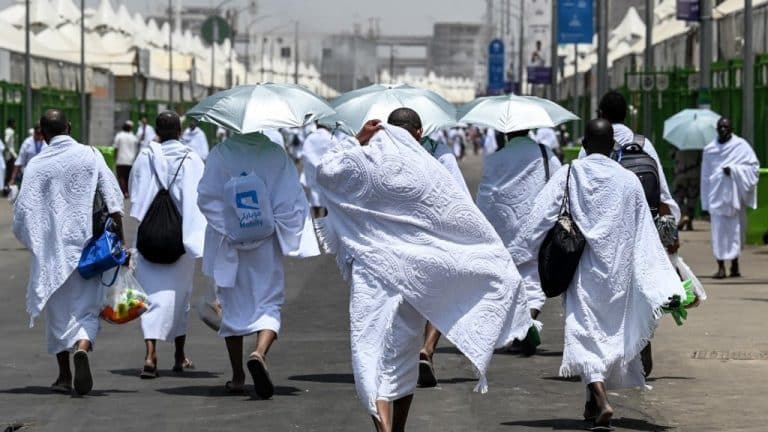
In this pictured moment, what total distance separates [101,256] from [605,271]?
10.4 ft

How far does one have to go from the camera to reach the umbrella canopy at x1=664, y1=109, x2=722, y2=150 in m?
24.7

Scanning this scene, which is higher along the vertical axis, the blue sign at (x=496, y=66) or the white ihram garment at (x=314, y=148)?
the blue sign at (x=496, y=66)

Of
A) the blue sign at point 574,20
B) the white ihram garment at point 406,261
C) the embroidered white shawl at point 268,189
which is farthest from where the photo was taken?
the blue sign at point 574,20

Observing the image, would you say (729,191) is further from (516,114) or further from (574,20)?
(574,20)

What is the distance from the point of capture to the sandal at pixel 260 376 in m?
10.9

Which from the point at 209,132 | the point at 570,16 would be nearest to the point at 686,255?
the point at 570,16

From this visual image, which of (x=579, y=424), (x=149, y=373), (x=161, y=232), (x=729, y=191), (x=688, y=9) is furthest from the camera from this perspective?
(x=688, y=9)

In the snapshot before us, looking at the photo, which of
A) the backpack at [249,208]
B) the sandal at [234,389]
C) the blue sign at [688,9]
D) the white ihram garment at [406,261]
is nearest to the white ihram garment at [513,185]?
the backpack at [249,208]

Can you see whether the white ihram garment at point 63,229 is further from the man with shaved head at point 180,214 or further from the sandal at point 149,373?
the man with shaved head at point 180,214

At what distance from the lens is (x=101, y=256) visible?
37.6 ft

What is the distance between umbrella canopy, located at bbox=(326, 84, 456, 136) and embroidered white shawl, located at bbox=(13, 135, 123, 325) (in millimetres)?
2204

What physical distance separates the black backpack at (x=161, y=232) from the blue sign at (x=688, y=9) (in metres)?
18.1


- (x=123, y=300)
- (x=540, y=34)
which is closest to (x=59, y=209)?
(x=123, y=300)

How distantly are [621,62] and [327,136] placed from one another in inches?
980
